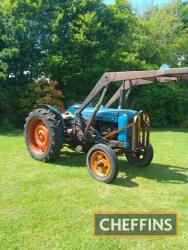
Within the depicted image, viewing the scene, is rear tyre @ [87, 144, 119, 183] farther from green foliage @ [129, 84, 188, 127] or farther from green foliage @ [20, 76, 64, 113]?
green foliage @ [129, 84, 188, 127]

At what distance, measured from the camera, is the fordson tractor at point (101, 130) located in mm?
6051

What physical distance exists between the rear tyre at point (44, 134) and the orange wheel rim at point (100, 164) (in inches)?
42.1

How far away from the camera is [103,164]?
606 cm

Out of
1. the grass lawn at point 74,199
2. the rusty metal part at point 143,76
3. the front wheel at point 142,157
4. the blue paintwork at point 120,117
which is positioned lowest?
the grass lawn at point 74,199

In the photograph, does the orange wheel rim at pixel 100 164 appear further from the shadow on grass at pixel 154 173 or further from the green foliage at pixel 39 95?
the green foliage at pixel 39 95

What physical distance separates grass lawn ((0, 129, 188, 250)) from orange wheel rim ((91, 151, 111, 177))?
0.22 metres

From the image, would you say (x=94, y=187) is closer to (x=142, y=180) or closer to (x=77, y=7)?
(x=142, y=180)

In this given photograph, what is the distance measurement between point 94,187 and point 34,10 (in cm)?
1026

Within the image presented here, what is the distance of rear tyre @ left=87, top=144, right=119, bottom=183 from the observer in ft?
19.1

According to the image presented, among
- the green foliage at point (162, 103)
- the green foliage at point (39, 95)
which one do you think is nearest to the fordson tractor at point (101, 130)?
the green foliage at point (39, 95)

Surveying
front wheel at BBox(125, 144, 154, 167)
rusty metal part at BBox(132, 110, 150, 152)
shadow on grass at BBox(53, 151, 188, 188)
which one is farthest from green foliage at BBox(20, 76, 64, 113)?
rusty metal part at BBox(132, 110, 150, 152)

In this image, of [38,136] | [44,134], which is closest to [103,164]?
[44,134]

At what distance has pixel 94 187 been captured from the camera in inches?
223

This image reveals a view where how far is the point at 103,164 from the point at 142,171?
111cm
